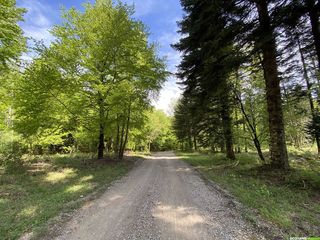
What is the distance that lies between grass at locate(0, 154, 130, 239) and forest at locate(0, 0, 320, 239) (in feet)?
0.12

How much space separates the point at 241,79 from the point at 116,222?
37.2 feet

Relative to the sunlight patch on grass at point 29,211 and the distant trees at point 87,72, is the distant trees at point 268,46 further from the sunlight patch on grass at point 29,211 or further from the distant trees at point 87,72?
the sunlight patch on grass at point 29,211

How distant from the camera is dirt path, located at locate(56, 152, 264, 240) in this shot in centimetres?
377

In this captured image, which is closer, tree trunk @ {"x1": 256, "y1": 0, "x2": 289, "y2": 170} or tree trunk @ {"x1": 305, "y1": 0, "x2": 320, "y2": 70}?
tree trunk @ {"x1": 305, "y1": 0, "x2": 320, "y2": 70}

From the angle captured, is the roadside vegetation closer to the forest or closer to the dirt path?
the forest

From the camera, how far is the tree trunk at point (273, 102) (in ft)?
27.7

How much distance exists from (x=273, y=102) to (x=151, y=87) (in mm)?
7693

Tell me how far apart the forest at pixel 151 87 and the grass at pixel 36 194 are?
36 mm

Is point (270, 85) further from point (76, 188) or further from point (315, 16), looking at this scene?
point (76, 188)

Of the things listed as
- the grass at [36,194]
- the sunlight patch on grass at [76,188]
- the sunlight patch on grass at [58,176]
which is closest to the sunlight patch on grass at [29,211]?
the grass at [36,194]

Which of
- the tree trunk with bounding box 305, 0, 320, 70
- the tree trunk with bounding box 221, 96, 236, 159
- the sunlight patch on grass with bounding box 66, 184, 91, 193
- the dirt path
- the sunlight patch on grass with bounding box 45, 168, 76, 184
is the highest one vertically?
the tree trunk with bounding box 305, 0, 320, 70

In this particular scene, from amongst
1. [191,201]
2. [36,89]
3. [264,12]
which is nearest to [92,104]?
[36,89]

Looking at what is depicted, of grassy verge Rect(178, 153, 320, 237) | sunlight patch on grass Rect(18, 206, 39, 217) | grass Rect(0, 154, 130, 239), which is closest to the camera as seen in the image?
grassy verge Rect(178, 153, 320, 237)

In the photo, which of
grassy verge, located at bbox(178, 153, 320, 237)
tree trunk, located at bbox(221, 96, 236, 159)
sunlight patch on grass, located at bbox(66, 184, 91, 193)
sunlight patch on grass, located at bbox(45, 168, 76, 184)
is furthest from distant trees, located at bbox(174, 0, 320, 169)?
sunlight patch on grass, located at bbox(45, 168, 76, 184)
